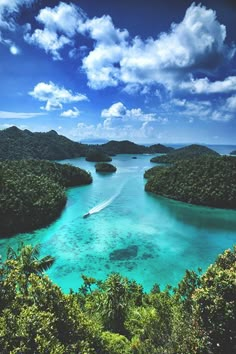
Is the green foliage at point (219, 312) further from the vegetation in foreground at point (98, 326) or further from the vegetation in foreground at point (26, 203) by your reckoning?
the vegetation in foreground at point (26, 203)

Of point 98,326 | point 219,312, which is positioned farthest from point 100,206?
point 219,312

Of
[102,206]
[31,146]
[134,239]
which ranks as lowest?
[134,239]

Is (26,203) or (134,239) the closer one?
(134,239)

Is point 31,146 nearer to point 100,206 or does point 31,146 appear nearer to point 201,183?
point 100,206

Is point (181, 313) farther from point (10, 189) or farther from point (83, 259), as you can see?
point (10, 189)

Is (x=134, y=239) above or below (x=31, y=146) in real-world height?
below

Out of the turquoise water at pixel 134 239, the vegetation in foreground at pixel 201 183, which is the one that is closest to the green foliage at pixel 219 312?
the turquoise water at pixel 134 239
